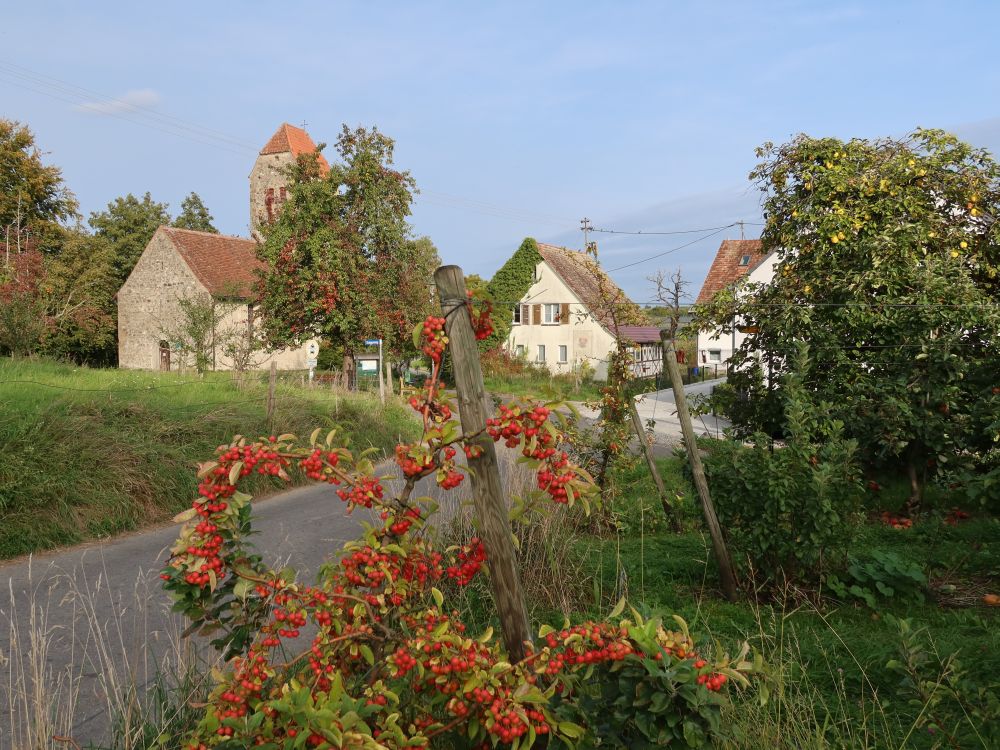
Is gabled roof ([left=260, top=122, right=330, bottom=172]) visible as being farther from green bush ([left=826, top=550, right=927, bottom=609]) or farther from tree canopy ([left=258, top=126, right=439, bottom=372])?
green bush ([left=826, top=550, right=927, bottom=609])

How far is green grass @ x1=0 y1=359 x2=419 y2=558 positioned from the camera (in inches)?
305

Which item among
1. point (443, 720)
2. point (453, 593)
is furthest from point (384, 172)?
point (443, 720)

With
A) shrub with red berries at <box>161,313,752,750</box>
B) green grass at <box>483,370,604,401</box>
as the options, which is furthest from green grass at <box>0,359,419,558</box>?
green grass at <box>483,370,604,401</box>

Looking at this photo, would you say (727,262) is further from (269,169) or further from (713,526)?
(713,526)

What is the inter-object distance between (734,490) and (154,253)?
35.5m

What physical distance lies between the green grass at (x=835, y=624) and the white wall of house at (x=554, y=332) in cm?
3474

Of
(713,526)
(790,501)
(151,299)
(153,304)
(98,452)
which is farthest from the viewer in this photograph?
(151,299)

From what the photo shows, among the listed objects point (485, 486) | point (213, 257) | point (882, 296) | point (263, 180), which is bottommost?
point (485, 486)

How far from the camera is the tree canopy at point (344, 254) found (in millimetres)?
20609

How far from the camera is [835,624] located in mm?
4723

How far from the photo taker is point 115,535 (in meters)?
8.21

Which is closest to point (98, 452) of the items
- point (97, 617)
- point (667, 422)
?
point (97, 617)

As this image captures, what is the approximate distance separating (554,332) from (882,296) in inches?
1366

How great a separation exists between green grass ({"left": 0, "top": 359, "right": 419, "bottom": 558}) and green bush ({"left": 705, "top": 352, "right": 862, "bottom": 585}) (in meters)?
3.71
